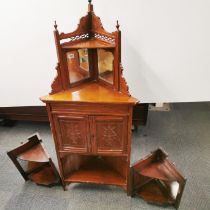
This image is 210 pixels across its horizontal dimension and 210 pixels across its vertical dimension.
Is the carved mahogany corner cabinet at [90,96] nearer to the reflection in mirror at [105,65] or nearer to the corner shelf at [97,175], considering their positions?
the reflection in mirror at [105,65]

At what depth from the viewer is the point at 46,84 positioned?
7.10 feet

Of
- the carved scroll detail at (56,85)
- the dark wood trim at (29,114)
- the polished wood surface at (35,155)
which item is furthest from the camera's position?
the dark wood trim at (29,114)

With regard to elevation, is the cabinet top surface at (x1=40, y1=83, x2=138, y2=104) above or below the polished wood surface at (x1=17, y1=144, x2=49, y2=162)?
above

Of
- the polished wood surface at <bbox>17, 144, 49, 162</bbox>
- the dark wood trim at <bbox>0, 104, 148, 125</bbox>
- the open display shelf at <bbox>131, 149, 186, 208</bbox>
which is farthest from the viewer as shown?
the dark wood trim at <bbox>0, 104, 148, 125</bbox>

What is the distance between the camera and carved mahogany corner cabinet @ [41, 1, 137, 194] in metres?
1.37

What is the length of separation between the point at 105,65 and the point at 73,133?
0.54m

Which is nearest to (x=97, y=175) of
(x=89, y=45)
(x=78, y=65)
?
(x=78, y=65)

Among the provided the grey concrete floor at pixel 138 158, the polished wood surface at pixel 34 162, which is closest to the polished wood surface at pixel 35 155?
the polished wood surface at pixel 34 162

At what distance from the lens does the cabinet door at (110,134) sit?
1.45 meters

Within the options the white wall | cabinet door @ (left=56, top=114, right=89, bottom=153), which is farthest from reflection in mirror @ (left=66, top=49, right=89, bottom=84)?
the white wall

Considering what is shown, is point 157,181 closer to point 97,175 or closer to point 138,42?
point 97,175

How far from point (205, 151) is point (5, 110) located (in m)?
2.33

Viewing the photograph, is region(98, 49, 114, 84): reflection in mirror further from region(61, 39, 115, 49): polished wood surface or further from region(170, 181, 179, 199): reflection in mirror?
region(170, 181, 179, 199): reflection in mirror

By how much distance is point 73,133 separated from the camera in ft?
5.11
